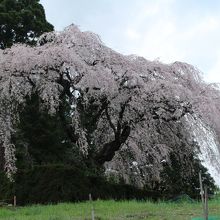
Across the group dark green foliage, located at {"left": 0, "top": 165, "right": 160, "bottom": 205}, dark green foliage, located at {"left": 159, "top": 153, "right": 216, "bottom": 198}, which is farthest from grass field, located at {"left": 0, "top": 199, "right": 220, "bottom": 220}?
dark green foliage, located at {"left": 159, "top": 153, "right": 216, "bottom": 198}

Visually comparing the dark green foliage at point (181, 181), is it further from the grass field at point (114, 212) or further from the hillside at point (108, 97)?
the grass field at point (114, 212)

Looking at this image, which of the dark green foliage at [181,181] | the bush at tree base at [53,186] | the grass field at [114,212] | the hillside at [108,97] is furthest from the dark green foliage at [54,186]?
the dark green foliage at [181,181]

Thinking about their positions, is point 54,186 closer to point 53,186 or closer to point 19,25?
point 53,186

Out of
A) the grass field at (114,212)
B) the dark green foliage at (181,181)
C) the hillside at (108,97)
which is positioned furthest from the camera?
the dark green foliage at (181,181)

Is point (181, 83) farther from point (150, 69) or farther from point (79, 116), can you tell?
point (79, 116)

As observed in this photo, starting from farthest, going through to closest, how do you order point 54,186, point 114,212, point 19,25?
point 19,25, point 54,186, point 114,212

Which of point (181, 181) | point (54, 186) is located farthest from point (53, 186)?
point (181, 181)

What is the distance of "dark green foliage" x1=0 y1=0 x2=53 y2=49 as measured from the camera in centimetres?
1934

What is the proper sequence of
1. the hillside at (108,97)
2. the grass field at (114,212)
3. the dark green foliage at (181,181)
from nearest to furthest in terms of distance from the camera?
the grass field at (114,212)
the hillside at (108,97)
the dark green foliage at (181,181)

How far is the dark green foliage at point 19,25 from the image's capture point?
19344 mm

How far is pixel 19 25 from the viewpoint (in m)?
19.6

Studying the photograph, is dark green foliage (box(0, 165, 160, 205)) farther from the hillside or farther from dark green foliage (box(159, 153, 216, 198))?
dark green foliage (box(159, 153, 216, 198))

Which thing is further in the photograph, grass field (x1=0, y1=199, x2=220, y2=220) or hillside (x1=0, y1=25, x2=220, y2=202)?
hillside (x1=0, y1=25, x2=220, y2=202)

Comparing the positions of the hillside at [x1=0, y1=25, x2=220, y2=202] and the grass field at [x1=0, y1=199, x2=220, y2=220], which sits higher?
the hillside at [x1=0, y1=25, x2=220, y2=202]
